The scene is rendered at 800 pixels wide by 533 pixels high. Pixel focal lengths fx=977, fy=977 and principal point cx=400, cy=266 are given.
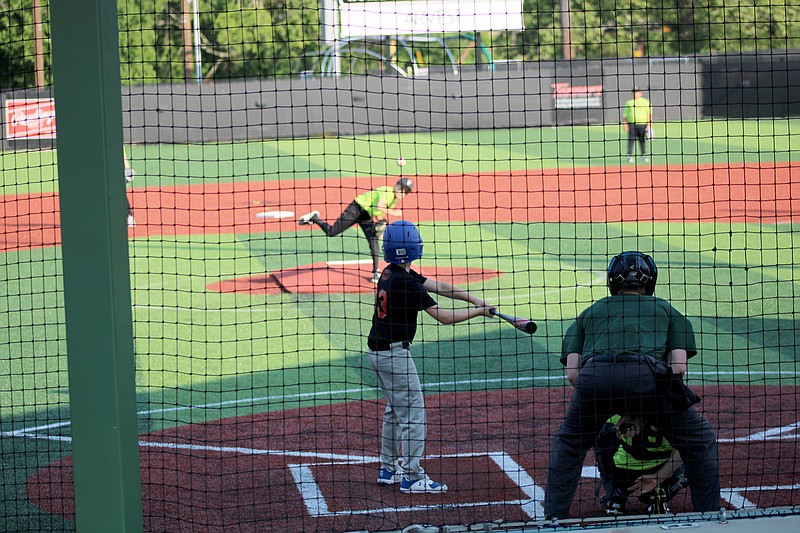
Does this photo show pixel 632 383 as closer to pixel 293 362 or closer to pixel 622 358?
pixel 622 358

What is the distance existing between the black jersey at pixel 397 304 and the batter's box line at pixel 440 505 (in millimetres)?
1026

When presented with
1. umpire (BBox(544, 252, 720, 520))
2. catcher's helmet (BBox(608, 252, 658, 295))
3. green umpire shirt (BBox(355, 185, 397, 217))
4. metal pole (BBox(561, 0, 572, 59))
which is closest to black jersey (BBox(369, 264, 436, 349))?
umpire (BBox(544, 252, 720, 520))

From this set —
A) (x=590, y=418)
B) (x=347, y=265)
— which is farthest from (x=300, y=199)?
(x=590, y=418)

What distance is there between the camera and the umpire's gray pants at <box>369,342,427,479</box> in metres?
6.59

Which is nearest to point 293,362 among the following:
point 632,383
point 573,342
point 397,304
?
point 397,304

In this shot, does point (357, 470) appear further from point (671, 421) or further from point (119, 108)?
point (119, 108)

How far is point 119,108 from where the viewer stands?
4.52 m

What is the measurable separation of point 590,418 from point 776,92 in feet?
84.6

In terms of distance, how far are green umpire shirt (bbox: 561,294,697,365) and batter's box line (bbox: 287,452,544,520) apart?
1.14 metres

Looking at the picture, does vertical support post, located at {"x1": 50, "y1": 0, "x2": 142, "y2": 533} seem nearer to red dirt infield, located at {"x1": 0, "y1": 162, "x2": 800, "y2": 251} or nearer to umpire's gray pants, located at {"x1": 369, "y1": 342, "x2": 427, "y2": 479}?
umpire's gray pants, located at {"x1": 369, "y1": 342, "x2": 427, "y2": 479}

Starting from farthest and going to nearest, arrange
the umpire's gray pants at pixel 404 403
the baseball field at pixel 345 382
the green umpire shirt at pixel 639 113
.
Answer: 1. the green umpire shirt at pixel 639 113
2. the umpire's gray pants at pixel 404 403
3. the baseball field at pixel 345 382

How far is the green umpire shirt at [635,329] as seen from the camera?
222 inches

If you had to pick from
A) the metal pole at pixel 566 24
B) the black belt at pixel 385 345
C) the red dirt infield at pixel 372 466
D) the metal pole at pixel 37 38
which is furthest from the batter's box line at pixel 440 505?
the metal pole at pixel 37 38

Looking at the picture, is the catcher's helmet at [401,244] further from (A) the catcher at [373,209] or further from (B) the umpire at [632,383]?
(A) the catcher at [373,209]
